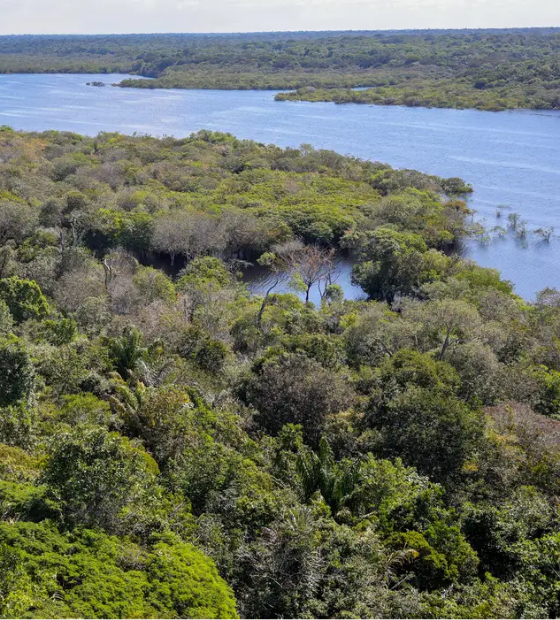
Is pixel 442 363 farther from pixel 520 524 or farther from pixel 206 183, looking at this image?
pixel 206 183

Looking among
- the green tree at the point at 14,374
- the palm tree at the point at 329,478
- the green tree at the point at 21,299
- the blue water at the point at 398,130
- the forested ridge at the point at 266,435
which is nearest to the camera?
the forested ridge at the point at 266,435

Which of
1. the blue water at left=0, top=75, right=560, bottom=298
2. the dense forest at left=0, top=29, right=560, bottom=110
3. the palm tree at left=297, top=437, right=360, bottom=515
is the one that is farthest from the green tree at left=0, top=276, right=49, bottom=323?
the dense forest at left=0, top=29, right=560, bottom=110

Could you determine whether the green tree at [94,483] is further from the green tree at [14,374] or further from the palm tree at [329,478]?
the green tree at [14,374]

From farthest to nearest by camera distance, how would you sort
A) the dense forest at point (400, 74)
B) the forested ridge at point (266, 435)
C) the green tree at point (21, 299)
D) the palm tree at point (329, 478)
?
the dense forest at point (400, 74), the green tree at point (21, 299), the palm tree at point (329, 478), the forested ridge at point (266, 435)

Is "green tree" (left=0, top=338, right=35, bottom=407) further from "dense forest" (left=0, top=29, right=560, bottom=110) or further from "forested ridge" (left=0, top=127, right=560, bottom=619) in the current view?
"dense forest" (left=0, top=29, right=560, bottom=110)

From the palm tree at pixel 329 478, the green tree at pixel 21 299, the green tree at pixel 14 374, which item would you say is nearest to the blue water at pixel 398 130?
the palm tree at pixel 329 478

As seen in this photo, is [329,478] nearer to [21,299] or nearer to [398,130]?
[21,299]
